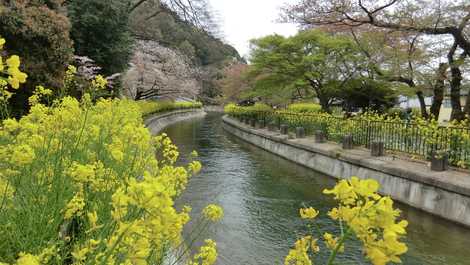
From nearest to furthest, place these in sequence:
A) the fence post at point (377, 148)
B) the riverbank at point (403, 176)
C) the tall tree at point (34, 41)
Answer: the riverbank at point (403, 176)
the tall tree at point (34, 41)
the fence post at point (377, 148)

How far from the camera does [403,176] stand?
808 cm

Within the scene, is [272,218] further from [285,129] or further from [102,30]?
[102,30]

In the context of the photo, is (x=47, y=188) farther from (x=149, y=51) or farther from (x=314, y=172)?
(x=149, y=51)

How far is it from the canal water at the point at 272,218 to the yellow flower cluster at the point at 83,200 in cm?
255

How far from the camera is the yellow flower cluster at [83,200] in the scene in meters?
1.36

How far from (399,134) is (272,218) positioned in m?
4.60

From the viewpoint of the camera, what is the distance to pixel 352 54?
713 inches

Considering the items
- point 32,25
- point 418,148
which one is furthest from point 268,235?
point 32,25

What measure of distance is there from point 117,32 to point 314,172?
33.5 feet

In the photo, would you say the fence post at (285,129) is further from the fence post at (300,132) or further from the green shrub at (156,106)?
the green shrub at (156,106)

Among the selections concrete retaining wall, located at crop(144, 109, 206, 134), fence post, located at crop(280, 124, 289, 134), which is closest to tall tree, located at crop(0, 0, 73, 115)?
fence post, located at crop(280, 124, 289, 134)

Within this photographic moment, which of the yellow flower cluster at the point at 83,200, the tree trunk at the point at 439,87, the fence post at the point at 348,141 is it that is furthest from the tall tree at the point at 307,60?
the yellow flower cluster at the point at 83,200

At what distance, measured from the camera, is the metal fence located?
8125 mm

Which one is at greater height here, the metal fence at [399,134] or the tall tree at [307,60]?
the tall tree at [307,60]
